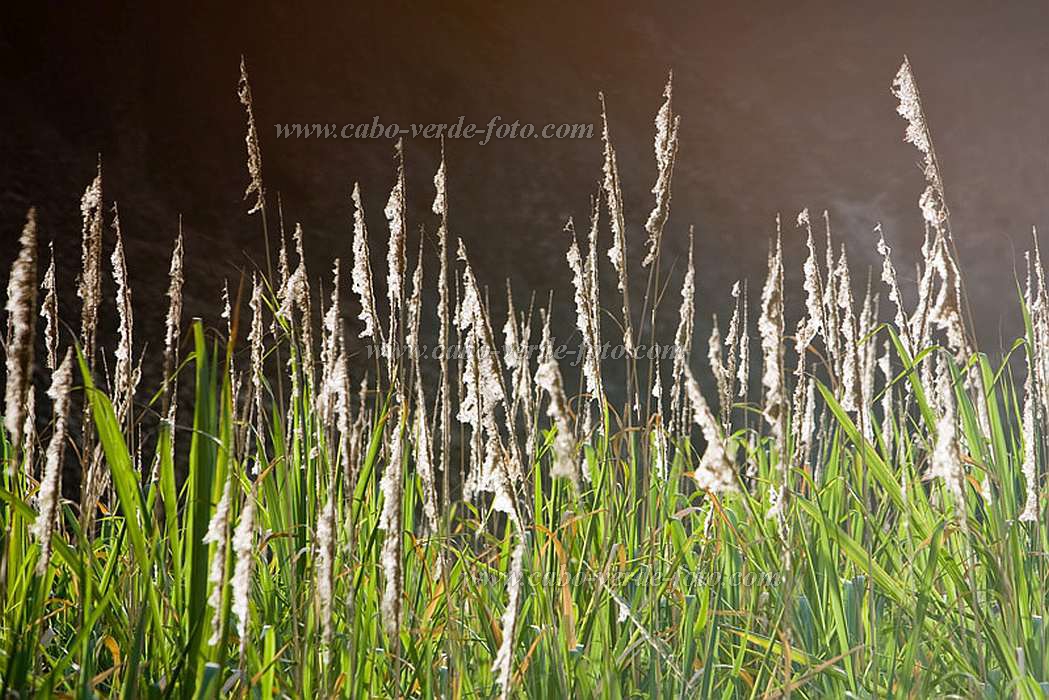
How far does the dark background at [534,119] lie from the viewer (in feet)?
11.4

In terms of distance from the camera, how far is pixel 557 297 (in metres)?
3.57

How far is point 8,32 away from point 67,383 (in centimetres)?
370

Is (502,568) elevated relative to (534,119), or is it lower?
lower

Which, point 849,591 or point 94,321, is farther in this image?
point 849,591

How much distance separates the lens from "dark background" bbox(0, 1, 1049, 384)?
11.4 feet

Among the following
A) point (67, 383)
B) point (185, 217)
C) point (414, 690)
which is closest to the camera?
point (67, 383)

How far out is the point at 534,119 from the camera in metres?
3.82

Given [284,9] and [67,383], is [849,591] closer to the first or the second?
[67,383]

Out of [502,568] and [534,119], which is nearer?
[502,568]

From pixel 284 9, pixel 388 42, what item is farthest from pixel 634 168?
pixel 284 9

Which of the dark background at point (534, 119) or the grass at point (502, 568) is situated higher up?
the dark background at point (534, 119)

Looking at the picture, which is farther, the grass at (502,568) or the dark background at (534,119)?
the dark background at (534,119)

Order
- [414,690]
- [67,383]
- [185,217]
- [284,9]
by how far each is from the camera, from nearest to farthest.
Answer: [67,383]
[414,690]
[185,217]
[284,9]

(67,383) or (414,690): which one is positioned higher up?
(67,383)
